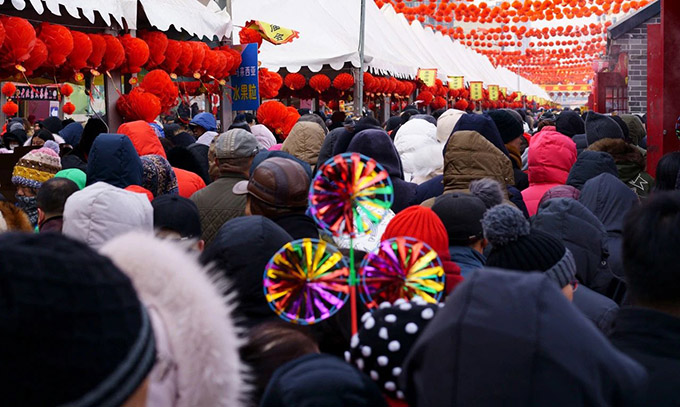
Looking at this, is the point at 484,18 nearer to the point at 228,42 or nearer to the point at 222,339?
the point at 228,42

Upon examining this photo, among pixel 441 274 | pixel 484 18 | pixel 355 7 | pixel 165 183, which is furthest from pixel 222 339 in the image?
pixel 484 18

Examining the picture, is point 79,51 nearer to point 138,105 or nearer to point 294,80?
point 138,105

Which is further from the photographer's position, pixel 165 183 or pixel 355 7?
pixel 355 7

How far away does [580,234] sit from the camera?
3.32 metres

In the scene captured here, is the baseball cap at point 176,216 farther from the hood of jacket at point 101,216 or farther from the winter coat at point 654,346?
the winter coat at point 654,346

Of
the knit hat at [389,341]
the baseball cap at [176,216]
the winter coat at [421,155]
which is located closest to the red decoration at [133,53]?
the winter coat at [421,155]

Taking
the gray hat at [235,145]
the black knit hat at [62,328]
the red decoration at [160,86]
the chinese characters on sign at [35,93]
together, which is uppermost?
the chinese characters on sign at [35,93]

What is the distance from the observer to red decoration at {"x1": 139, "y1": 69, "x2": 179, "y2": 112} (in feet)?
24.8

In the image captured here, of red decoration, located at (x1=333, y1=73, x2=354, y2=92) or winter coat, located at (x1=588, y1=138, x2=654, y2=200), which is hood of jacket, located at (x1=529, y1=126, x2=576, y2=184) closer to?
winter coat, located at (x1=588, y1=138, x2=654, y2=200)

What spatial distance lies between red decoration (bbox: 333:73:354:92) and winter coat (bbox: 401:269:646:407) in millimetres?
12049

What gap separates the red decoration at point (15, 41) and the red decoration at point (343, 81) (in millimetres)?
7718

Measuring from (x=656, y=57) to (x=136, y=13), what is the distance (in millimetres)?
4960

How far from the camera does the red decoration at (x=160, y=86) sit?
7551mm

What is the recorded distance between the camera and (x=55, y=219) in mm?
3529
